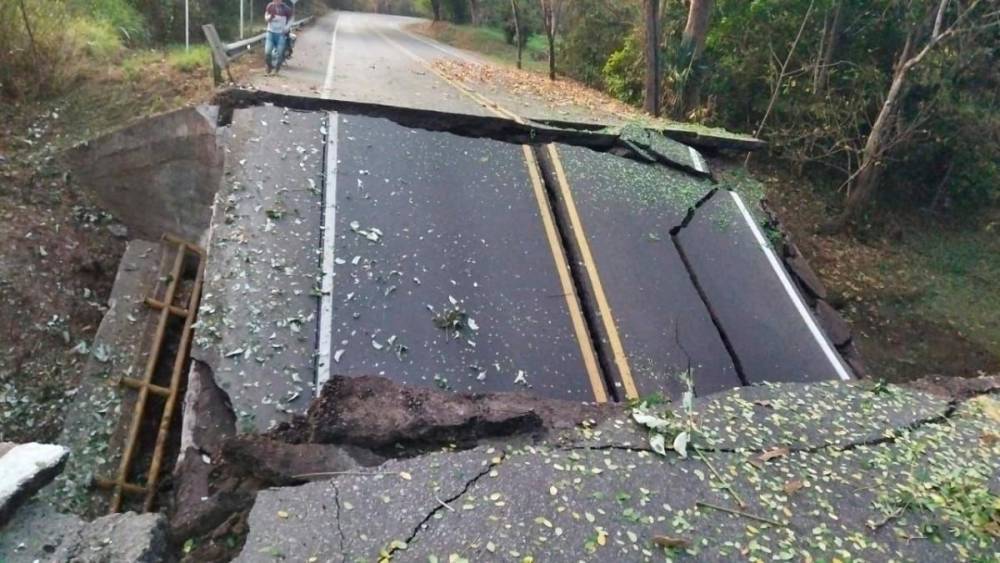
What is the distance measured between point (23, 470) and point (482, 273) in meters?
3.95

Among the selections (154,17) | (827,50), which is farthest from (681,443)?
(154,17)

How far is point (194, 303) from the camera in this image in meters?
7.84

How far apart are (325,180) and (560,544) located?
4.66 metres

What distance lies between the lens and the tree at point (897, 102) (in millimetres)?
13086

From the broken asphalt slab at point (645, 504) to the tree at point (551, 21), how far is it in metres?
18.4

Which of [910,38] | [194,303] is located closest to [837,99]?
[910,38]

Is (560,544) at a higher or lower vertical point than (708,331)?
higher

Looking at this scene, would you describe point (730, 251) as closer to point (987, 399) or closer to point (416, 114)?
point (987, 399)

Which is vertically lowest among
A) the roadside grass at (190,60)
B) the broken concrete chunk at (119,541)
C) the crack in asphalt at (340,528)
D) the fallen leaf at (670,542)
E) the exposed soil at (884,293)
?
the exposed soil at (884,293)

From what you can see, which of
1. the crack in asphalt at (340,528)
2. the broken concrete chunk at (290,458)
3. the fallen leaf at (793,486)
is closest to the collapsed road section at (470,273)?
the broken concrete chunk at (290,458)

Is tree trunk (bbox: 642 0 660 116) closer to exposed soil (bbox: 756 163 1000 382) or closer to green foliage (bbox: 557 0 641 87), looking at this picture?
exposed soil (bbox: 756 163 1000 382)

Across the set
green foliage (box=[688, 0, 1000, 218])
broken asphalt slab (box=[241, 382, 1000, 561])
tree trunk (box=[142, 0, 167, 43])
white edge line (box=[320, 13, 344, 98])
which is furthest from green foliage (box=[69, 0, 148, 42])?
broken asphalt slab (box=[241, 382, 1000, 561])

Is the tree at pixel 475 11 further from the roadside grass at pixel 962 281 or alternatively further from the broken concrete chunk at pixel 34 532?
the broken concrete chunk at pixel 34 532

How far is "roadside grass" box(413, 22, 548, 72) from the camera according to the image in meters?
29.3
